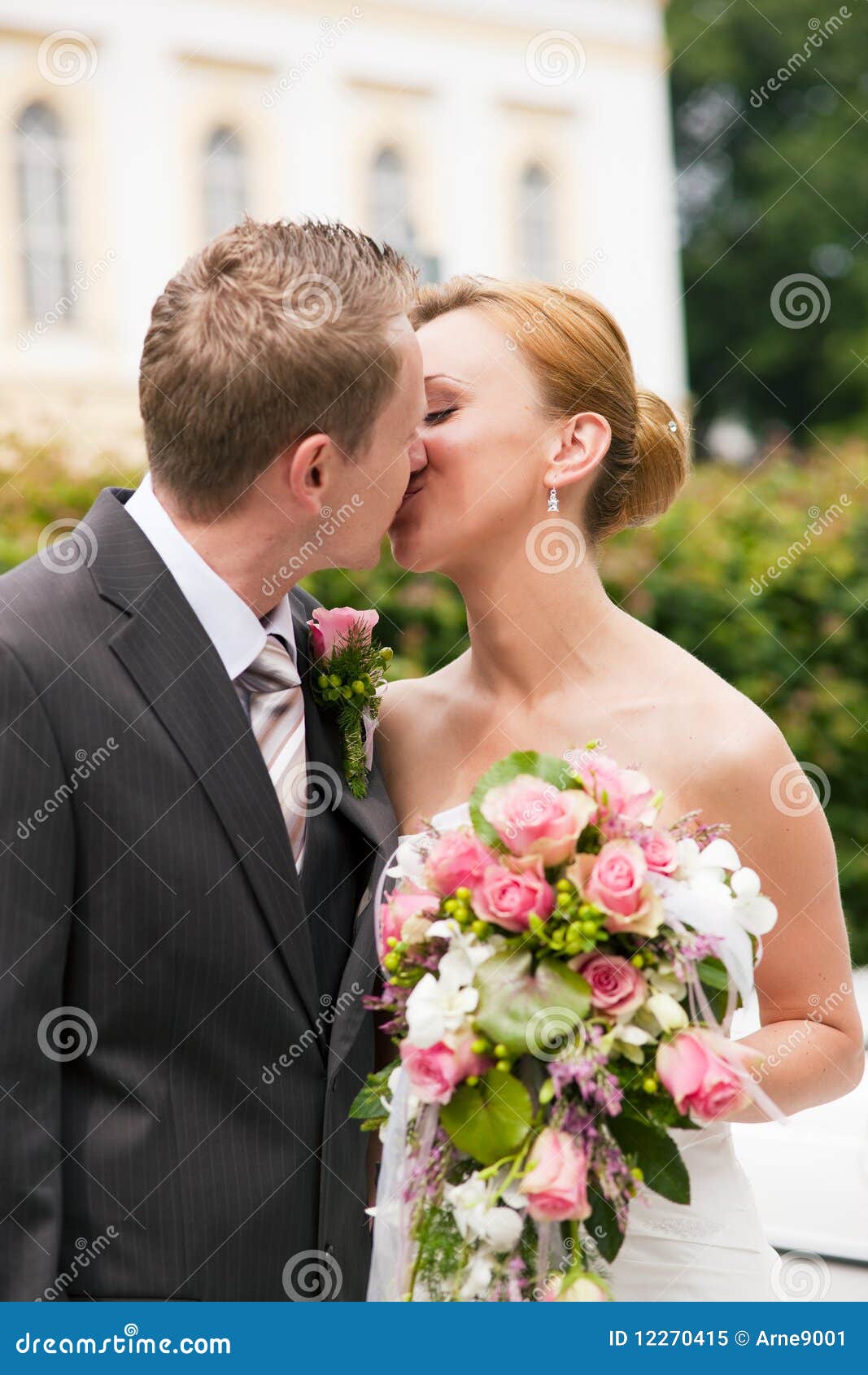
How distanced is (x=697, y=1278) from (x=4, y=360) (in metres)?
18.5

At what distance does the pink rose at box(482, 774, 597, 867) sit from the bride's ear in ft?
3.19

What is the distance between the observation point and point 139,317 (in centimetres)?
2041

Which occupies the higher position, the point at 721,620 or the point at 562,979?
the point at 562,979

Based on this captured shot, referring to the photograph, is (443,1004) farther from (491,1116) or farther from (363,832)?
(363,832)

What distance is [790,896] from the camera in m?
2.83

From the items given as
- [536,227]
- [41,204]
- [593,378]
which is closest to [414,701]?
[593,378]

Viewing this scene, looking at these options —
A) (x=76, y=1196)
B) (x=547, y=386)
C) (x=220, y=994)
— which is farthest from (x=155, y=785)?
(x=547, y=386)

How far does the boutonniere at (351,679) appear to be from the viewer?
271 centimetres

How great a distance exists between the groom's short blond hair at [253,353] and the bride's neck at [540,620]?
2.32 ft

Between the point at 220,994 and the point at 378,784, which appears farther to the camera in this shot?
the point at 378,784

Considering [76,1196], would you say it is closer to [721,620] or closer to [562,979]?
[562,979]

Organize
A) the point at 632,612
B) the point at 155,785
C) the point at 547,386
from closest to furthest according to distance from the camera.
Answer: the point at 155,785
the point at 547,386
the point at 632,612

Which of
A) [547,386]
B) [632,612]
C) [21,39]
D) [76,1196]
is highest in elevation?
[547,386]

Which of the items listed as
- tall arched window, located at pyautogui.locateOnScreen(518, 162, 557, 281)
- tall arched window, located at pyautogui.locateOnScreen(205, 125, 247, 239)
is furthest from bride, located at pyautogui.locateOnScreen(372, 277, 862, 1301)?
tall arched window, located at pyautogui.locateOnScreen(518, 162, 557, 281)
